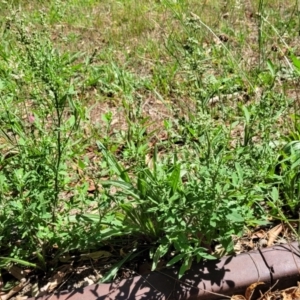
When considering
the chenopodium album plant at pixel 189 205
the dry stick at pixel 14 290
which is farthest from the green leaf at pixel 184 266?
the dry stick at pixel 14 290

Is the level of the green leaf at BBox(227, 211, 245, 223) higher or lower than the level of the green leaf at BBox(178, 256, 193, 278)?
higher

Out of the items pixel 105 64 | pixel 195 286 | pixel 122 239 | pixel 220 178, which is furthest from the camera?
pixel 105 64

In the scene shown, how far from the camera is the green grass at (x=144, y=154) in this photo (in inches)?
81.6

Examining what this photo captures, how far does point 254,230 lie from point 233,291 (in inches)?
15.0

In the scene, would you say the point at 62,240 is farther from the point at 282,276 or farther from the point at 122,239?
the point at 282,276

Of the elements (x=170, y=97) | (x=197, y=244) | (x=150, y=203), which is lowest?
(x=197, y=244)

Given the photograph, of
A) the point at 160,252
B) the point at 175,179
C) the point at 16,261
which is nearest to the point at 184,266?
the point at 160,252

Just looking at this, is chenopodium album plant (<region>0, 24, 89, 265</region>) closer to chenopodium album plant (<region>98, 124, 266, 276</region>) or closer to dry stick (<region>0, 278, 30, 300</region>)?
dry stick (<region>0, 278, 30, 300</region>)

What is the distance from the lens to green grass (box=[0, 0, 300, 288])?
207cm

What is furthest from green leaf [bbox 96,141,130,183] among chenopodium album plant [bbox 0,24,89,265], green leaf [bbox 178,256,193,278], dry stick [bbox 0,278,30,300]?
dry stick [bbox 0,278,30,300]

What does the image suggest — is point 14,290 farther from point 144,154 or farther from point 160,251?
point 144,154

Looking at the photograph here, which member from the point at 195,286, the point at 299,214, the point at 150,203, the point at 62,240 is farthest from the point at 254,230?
the point at 62,240

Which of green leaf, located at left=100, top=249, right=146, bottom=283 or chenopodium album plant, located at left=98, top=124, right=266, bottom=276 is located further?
green leaf, located at left=100, top=249, right=146, bottom=283

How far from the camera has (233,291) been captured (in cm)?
223
